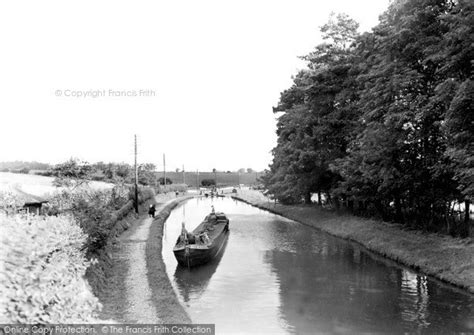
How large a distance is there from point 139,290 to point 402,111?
57.6 feet

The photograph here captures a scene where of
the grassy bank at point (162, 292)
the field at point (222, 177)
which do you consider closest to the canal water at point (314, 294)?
the grassy bank at point (162, 292)

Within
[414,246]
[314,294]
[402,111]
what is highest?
[402,111]

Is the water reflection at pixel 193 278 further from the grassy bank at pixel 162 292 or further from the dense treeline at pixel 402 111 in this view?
the dense treeline at pixel 402 111

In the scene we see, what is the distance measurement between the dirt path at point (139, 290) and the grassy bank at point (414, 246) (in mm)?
12700

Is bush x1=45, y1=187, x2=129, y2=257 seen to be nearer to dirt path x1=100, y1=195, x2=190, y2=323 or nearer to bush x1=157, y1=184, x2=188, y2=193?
dirt path x1=100, y1=195, x2=190, y2=323

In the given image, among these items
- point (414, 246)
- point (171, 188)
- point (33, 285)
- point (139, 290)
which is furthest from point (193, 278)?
point (171, 188)

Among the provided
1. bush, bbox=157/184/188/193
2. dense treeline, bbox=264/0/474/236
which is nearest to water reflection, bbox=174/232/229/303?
dense treeline, bbox=264/0/474/236

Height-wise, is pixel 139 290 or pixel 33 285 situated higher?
pixel 33 285

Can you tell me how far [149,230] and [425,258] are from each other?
20.9m

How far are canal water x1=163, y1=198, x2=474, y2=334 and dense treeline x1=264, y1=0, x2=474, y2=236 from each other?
16.3 ft

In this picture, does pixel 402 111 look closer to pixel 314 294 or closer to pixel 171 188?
pixel 314 294

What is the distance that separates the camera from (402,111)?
85.7 ft

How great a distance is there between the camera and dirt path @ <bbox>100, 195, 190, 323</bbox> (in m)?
14.1

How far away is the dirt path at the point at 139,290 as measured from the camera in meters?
14.1
